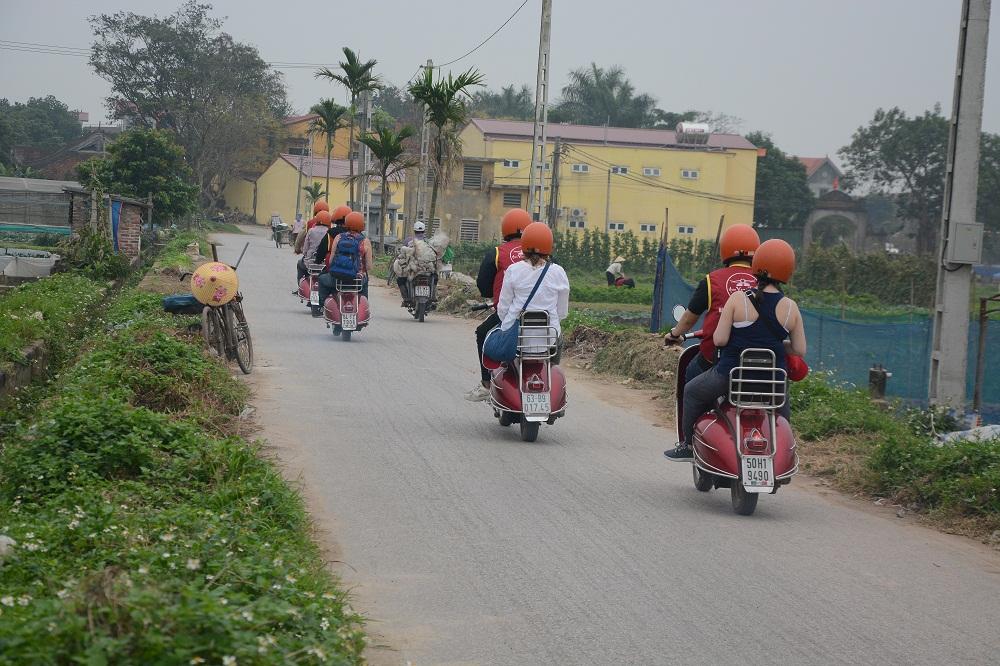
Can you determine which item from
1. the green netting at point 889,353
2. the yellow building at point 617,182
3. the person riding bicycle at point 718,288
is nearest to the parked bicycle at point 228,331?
the person riding bicycle at point 718,288

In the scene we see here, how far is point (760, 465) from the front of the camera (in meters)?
7.76

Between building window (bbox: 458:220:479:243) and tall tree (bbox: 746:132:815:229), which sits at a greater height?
tall tree (bbox: 746:132:815:229)

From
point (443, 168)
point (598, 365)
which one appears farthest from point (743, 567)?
point (443, 168)

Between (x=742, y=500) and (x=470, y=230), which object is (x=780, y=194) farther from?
(x=742, y=500)

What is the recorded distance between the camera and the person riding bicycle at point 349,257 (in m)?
17.3

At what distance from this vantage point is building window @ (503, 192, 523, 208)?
233 ft

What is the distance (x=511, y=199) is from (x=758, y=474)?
64.2 m

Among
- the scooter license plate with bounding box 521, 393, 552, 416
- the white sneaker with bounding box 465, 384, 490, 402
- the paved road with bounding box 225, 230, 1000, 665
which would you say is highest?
the scooter license plate with bounding box 521, 393, 552, 416

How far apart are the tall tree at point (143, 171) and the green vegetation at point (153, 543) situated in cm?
4677

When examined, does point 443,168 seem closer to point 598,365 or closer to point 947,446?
point 598,365

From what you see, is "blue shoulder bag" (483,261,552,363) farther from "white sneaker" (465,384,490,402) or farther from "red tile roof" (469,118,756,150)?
"red tile roof" (469,118,756,150)

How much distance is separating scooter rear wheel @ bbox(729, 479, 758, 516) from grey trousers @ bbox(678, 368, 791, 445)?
0.60 meters

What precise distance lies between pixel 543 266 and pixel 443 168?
958 inches

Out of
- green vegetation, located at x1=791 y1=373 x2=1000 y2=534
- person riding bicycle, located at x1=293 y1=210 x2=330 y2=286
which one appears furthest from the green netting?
person riding bicycle, located at x1=293 y1=210 x2=330 y2=286
